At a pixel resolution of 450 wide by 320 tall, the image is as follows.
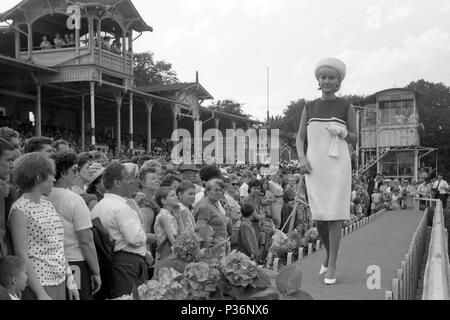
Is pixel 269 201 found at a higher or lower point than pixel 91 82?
lower

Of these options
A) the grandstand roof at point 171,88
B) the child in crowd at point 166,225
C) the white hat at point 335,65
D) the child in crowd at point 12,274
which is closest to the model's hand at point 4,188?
the child in crowd at point 12,274

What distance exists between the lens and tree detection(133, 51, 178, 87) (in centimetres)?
6344

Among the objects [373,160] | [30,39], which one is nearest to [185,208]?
[30,39]

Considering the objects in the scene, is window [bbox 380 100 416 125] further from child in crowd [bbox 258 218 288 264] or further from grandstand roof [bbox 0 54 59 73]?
child in crowd [bbox 258 218 288 264]

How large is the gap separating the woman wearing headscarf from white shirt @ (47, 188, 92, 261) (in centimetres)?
210

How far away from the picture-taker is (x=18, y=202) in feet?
13.6

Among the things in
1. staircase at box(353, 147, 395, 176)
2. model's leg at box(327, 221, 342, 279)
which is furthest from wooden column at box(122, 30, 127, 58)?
staircase at box(353, 147, 395, 176)

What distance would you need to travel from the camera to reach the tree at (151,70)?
63.4 metres

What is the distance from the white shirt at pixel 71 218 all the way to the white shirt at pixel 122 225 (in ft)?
1.26

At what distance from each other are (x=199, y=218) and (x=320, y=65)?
2486 mm

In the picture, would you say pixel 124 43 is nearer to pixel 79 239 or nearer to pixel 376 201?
pixel 376 201

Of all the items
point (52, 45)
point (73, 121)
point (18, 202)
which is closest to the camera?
point (18, 202)
